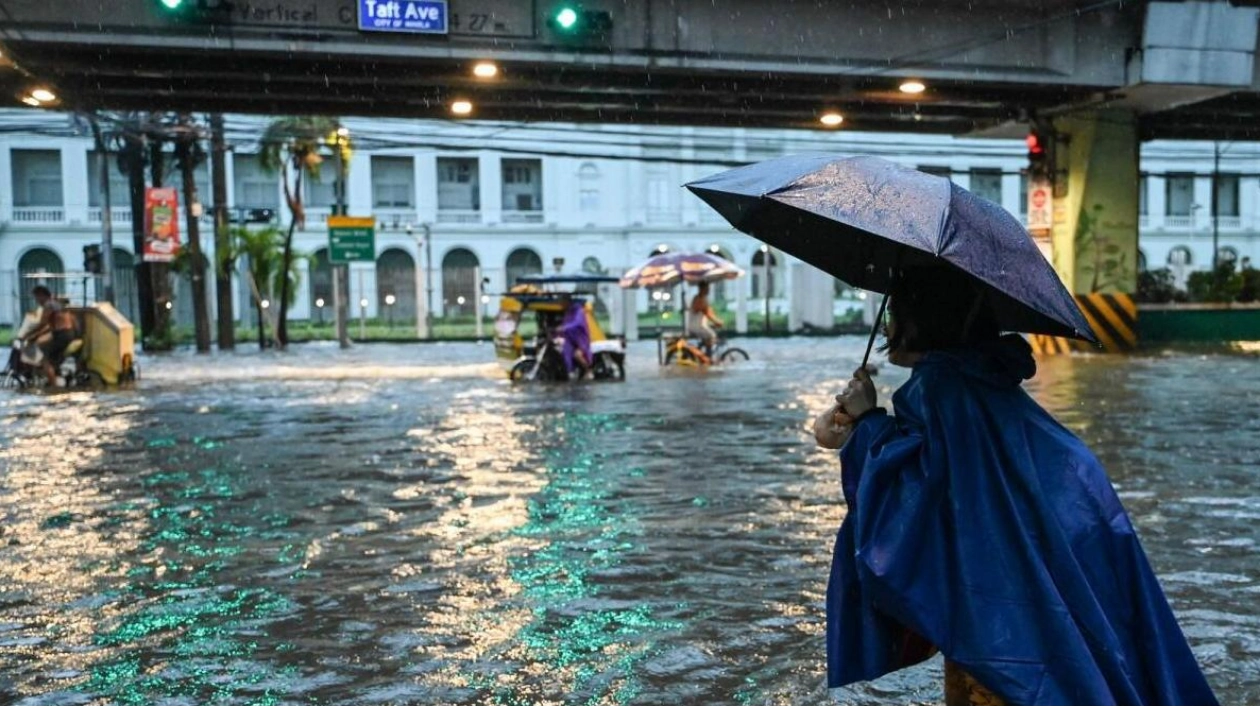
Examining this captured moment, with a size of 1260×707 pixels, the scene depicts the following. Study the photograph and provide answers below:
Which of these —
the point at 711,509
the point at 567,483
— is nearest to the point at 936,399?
the point at 711,509

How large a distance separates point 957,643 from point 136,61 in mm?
16721

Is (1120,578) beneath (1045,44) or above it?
beneath

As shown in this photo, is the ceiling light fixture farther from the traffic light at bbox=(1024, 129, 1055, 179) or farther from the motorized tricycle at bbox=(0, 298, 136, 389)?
the motorized tricycle at bbox=(0, 298, 136, 389)

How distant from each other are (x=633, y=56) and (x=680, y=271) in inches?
272

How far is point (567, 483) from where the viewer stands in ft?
30.5

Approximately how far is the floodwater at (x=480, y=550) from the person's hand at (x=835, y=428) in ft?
6.23

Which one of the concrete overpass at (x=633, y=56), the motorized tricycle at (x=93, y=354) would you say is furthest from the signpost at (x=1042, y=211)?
the motorized tricycle at (x=93, y=354)

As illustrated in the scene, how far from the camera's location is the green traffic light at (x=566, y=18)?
1677 cm

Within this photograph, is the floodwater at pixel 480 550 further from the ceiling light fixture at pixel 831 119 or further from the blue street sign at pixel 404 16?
the ceiling light fixture at pixel 831 119

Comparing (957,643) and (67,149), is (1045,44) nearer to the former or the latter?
(957,643)

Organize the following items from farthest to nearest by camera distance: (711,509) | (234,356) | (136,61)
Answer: (234,356) → (136,61) → (711,509)

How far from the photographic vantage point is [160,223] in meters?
30.3

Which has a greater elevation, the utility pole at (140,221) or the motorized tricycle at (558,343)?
the utility pole at (140,221)

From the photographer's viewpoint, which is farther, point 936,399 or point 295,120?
point 295,120
